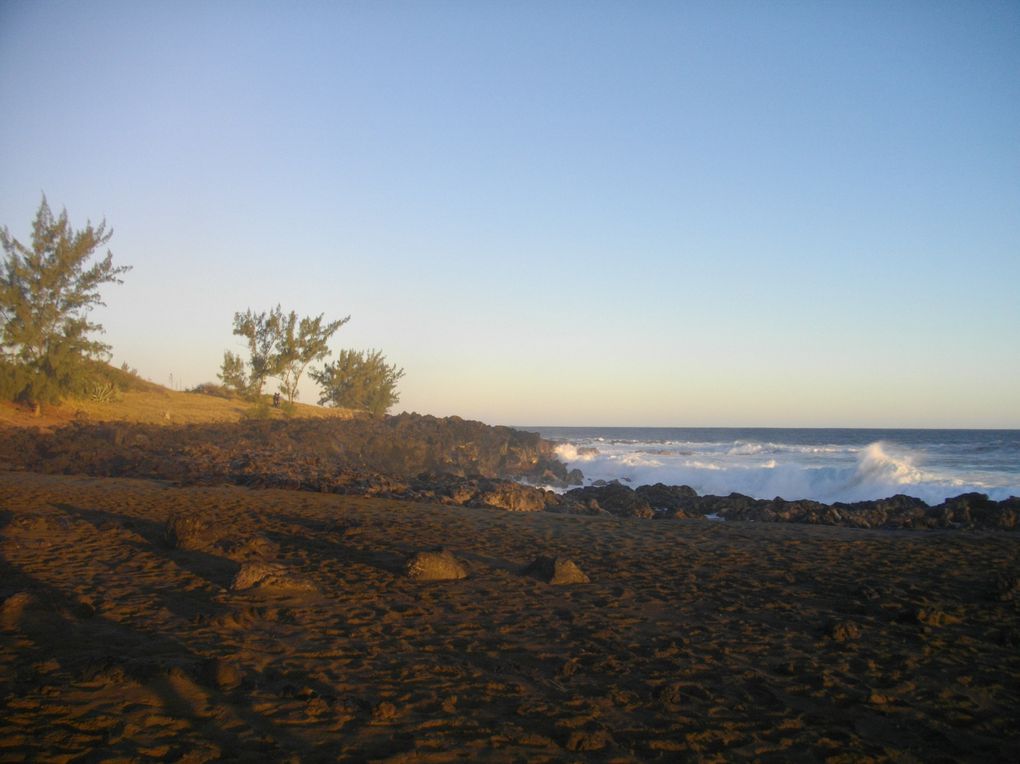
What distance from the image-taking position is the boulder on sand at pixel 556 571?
25.3 feet

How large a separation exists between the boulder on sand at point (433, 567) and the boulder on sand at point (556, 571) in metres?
0.84

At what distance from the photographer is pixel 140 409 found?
88.5ft

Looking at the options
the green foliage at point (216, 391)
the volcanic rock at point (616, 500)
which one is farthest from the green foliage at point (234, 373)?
the volcanic rock at point (616, 500)

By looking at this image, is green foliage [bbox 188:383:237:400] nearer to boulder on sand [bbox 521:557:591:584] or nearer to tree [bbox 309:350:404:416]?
tree [bbox 309:350:404:416]

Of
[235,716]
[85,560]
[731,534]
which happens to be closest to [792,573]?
[731,534]

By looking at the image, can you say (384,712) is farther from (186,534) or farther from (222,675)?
(186,534)

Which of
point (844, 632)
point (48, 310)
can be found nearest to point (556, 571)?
point (844, 632)

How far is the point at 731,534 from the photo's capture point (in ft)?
36.8

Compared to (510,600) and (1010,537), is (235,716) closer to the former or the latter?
(510,600)

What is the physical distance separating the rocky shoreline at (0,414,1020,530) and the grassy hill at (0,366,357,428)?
2298 millimetres

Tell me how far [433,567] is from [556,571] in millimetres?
1427

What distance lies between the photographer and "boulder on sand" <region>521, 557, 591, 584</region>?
304 inches

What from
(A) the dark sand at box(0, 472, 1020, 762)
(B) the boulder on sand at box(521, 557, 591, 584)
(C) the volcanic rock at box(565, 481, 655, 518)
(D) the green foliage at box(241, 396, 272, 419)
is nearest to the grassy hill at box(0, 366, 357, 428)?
(D) the green foliage at box(241, 396, 272, 419)

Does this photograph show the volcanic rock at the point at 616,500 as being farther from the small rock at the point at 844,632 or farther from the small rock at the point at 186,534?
the small rock at the point at 186,534
